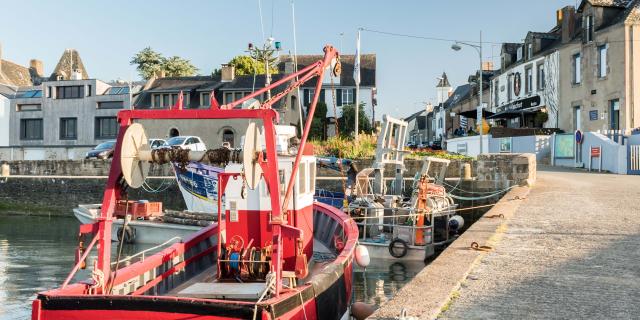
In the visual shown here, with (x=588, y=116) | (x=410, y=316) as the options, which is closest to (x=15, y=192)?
(x=588, y=116)

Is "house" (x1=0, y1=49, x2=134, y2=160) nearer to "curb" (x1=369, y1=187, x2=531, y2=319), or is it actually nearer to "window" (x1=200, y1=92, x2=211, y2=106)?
"window" (x1=200, y1=92, x2=211, y2=106)

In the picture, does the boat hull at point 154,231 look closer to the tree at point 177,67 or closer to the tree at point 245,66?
the tree at point 245,66

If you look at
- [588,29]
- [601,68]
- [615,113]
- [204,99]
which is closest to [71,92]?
[204,99]

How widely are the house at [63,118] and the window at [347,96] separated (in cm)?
1687

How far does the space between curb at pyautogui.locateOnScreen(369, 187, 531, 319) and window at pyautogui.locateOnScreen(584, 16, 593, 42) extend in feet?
80.4

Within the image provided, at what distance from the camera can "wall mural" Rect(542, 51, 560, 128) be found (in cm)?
3606

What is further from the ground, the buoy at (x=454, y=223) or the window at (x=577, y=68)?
the window at (x=577, y=68)

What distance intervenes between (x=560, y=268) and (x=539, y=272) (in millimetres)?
404

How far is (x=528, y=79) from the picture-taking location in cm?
4103

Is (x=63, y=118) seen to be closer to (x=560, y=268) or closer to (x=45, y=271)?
(x=45, y=271)

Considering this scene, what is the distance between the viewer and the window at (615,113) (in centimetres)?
3045

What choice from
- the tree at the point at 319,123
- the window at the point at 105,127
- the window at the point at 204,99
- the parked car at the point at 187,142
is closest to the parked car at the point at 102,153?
the parked car at the point at 187,142

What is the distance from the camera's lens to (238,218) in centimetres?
916

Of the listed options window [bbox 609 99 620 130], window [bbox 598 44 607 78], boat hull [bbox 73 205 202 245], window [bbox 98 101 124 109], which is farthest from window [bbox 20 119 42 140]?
window [bbox 609 99 620 130]
